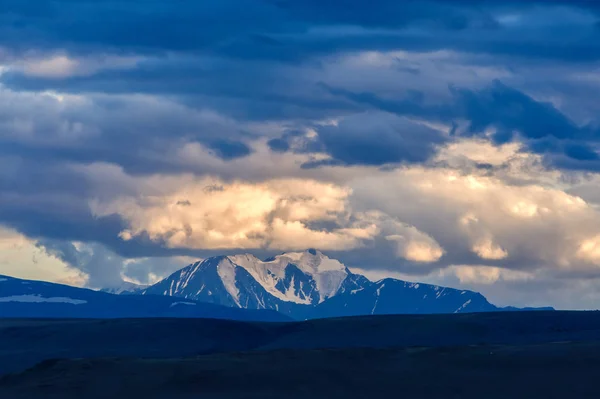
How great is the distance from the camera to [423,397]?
119m

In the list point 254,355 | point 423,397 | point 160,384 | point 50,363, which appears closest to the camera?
point 423,397

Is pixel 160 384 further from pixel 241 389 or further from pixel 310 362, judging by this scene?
pixel 310 362

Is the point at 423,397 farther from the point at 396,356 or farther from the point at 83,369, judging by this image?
Result: the point at 83,369

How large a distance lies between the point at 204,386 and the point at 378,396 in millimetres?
17947

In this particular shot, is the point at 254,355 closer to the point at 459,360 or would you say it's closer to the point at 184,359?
the point at 184,359

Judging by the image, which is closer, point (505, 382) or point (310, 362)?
point (505, 382)

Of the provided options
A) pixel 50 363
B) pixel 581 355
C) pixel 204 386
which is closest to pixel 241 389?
pixel 204 386

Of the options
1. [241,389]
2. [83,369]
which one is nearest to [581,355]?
[241,389]

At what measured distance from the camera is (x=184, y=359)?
142250 mm

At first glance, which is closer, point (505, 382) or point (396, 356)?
point (505, 382)

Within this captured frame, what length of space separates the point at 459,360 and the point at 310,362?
16.2 metres

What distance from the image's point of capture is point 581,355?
466 feet

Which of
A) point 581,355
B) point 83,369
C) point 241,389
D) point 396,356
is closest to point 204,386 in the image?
point 241,389

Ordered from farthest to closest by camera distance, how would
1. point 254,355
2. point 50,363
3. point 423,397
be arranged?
point 254,355, point 50,363, point 423,397
